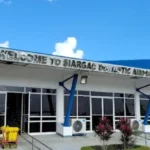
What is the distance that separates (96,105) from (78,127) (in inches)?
104

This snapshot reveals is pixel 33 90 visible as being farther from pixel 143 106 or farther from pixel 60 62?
pixel 143 106

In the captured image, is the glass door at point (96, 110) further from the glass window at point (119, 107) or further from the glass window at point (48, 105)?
the glass window at point (48, 105)

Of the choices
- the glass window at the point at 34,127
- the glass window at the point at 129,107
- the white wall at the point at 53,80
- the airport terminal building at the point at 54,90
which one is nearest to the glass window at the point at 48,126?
the airport terminal building at the point at 54,90

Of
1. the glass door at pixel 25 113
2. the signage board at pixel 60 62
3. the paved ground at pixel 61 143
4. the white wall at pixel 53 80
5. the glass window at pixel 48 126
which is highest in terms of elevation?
the signage board at pixel 60 62

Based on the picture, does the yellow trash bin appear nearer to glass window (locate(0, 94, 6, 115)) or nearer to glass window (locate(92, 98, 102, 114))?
glass window (locate(0, 94, 6, 115))

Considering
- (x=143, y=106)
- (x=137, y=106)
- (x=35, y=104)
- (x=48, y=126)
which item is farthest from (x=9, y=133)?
(x=143, y=106)

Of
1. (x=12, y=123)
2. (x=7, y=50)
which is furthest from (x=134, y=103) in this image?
(x=7, y=50)

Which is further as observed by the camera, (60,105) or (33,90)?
(60,105)

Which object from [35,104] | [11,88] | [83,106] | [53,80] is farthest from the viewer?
[83,106]

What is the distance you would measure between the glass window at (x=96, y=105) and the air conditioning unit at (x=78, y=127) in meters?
1.91

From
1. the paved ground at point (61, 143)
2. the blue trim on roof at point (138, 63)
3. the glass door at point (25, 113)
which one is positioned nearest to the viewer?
the paved ground at point (61, 143)

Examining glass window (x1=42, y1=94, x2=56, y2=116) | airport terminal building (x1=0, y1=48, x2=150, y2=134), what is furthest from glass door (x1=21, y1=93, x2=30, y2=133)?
glass window (x1=42, y1=94, x2=56, y2=116)

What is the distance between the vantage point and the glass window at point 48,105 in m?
16.7

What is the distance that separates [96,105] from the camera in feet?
61.2
